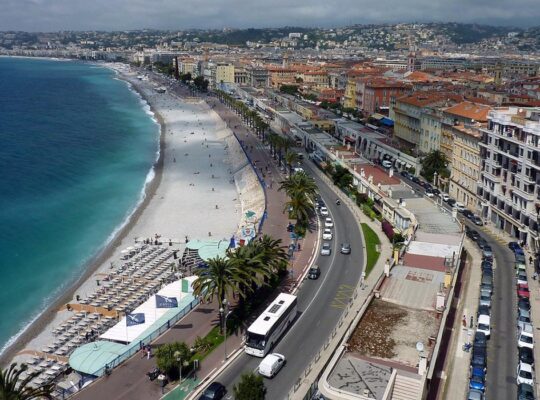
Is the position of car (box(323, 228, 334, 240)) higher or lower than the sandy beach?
higher

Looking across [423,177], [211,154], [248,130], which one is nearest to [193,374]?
[423,177]

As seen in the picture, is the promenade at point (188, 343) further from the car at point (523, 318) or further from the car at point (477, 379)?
the car at point (523, 318)

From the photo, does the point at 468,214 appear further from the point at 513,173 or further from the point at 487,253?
the point at 487,253

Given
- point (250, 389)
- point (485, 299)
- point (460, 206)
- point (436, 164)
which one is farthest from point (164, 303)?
point (436, 164)

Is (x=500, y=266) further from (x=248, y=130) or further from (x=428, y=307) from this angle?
(x=248, y=130)

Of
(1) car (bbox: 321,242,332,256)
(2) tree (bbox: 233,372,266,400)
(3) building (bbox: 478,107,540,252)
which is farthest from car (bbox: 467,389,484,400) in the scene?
(3) building (bbox: 478,107,540,252)

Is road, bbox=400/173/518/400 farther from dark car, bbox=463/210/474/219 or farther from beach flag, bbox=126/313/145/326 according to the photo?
beach flag, bbox=126/313/145/326
